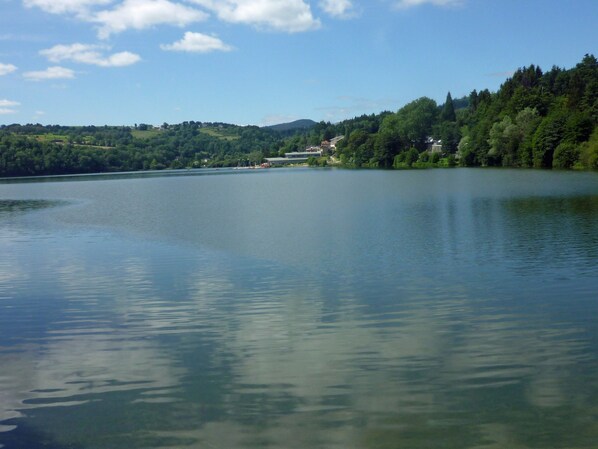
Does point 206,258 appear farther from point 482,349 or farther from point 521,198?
point 521,198

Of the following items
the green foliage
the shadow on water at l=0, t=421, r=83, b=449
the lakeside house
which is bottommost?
the shadow on water at l=0, t=421, r=83, b=449

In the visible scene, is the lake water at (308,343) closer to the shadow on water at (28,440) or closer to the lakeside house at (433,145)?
the shadow on water at (28,440)

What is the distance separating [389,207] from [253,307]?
75.3 feet

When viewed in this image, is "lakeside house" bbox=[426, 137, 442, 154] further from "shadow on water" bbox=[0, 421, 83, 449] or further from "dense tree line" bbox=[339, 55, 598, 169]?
"shadow on water" bbox=[0, 421, 83, 449]

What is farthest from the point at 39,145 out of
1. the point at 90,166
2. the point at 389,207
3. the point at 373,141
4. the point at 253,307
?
the point at 253,307

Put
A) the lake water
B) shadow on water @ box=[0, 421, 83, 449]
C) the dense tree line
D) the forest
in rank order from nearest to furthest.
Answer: shadow on water @ box=[0, 421, 83, 449], the lake water, the dense tree line, the forest

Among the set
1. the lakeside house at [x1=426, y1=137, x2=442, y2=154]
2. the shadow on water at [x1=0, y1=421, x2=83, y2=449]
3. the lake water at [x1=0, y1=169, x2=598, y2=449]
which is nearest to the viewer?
the shadow on water at [x1=0, y1=421, x2=83, y2=449]

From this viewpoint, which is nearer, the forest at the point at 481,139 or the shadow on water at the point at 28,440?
the shadow on water at the point at 28,440

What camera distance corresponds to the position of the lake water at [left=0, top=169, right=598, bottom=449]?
711 cm

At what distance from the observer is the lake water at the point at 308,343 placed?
7113 millimetres

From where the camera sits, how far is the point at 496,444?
255 inches

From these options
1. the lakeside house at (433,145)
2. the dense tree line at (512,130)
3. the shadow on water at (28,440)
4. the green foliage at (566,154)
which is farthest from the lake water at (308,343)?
the lakeside house at (433,145)

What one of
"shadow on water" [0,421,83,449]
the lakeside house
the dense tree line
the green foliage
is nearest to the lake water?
"shadow on water" [0,421,83,449]

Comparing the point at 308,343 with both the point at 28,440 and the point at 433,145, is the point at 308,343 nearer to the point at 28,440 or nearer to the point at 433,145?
the point at 28,440
